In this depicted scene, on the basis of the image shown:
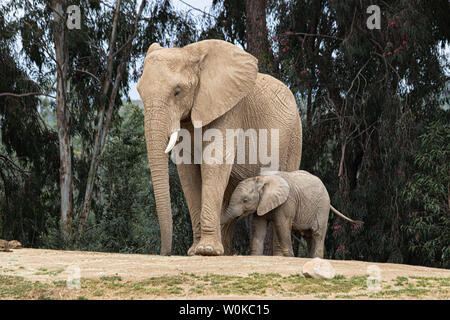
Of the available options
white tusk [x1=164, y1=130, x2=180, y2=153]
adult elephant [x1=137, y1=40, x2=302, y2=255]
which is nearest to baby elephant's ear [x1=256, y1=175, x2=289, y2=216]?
adult elephant [x1=137, y1=40, x2=302, y2=255]

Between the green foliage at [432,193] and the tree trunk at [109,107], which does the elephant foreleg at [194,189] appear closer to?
the green foliage at [432,193]

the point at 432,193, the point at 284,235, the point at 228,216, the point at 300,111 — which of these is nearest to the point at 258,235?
the point at 284,235

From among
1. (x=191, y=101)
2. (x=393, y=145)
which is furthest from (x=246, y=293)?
(x=393, y=145)

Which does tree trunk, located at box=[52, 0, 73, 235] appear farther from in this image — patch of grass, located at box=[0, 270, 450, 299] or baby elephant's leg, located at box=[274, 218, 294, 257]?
patch of grass, located at box=[0, 270, 450, 299]

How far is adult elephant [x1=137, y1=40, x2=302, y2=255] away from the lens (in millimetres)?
8281

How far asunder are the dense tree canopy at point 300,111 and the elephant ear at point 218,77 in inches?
171

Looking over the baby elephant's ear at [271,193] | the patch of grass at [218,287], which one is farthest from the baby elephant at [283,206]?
the patch of grass at [218,287]

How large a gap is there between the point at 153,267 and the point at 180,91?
7.80 ft

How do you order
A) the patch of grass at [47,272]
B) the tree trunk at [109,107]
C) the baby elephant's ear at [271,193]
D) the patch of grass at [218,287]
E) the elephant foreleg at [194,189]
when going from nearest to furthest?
the patch of grass at [218,287], the patch of grass at [47,272], the baby elephant's ear at [271,193], the elephant foreleg at [194,189], the tree trunk at [109,107]

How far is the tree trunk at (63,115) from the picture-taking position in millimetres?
14781

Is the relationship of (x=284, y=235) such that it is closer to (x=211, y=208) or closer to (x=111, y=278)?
(x=211, y=208)

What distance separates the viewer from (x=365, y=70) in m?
14.4

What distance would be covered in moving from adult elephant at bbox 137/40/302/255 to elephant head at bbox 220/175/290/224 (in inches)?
12.3
